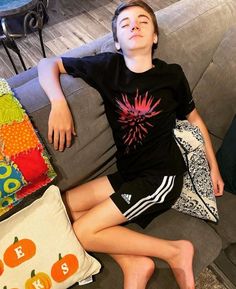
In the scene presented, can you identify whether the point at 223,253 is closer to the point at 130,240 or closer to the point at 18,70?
the point at 130,240

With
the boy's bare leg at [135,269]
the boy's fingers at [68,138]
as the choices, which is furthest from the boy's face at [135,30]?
the boy's bare leg at [135,269]

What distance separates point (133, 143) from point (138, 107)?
5.1 inches

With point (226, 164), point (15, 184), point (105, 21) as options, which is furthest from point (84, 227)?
point (105, 21)

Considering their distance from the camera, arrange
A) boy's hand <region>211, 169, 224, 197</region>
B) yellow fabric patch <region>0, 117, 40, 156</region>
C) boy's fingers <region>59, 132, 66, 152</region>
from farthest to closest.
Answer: boy's hand <region>211, 169, 224, 197</region>, boy's fingers <region>59, 132, 66, 152</region>, yellow fabric patch <region>0, 117, 40, 156</region>

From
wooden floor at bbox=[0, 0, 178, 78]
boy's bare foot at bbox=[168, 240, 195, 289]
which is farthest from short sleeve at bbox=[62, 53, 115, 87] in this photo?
wooden floor at bbox=[0, 0, 178, 78]

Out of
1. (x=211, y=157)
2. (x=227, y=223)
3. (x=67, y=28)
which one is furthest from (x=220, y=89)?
(x=67, y=28)

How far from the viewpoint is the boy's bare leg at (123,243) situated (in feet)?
3.68

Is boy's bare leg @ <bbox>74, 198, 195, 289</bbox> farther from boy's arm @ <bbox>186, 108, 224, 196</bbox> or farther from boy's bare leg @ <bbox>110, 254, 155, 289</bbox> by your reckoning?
boy's arm @ <bbox>186, 108, 224, 196</bbox>

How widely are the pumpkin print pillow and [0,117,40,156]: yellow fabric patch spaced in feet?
0.59

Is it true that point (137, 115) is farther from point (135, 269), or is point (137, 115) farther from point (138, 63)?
point (135, 269)

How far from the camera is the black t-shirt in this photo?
120 cm

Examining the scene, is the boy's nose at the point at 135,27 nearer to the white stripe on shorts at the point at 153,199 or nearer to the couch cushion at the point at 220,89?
the couch cushion at the point at 220,89

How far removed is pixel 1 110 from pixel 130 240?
576 mm

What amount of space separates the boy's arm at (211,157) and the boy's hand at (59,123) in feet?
1.68
